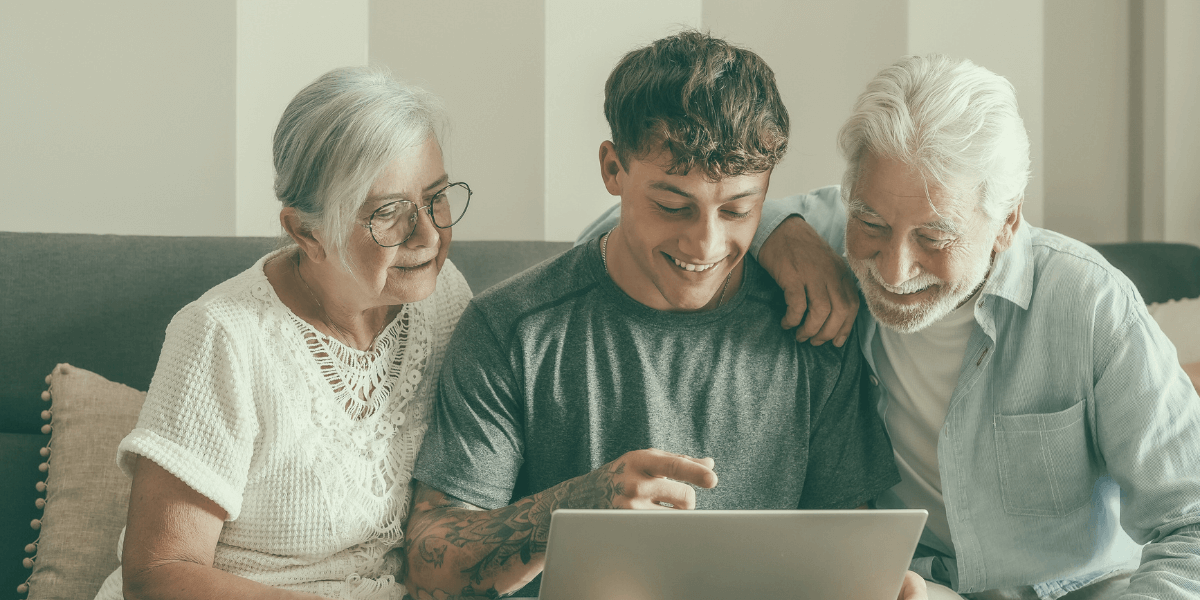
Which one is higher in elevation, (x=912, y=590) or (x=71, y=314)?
(x=71, y=314)

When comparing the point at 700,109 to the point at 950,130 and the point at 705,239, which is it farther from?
the point at 950,130

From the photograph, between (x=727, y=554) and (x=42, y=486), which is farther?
(x=42, y=486)

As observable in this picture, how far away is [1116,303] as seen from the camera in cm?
125

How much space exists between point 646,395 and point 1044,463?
0.64 meters

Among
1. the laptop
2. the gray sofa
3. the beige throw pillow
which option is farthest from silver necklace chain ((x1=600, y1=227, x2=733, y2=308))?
the beige throw pillow

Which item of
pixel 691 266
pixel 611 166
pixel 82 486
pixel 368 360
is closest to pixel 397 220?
pixel 368 360

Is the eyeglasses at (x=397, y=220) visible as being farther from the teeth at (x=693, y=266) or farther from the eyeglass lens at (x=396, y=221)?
the teeth at (x=693, y=266)

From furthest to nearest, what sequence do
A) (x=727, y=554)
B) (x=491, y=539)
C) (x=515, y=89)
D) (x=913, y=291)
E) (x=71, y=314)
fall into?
1. (x=515, y=89)
2. (x=71, y=314)
3. (x=913, y=291)
4. (x=491, y=539)
5. (x=727, y=554)

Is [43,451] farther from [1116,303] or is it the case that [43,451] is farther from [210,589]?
[1116,303]

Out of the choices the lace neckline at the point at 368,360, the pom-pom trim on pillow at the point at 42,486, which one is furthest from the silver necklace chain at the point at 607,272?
the pom-pom trim on pillow at the point at 42,486

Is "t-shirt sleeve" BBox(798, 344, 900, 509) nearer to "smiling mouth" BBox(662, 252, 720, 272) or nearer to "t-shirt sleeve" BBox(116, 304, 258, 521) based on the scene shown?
"smiling mouth" BBox(662, 252, 720, 272)

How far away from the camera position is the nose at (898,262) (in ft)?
4.17

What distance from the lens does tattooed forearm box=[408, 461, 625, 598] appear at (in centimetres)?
118

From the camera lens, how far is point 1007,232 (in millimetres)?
1335
